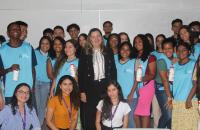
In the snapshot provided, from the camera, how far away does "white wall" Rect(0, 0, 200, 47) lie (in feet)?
28.9

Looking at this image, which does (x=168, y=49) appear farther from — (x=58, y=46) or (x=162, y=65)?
(x=58, y=46)

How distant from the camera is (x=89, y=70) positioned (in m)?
5.70

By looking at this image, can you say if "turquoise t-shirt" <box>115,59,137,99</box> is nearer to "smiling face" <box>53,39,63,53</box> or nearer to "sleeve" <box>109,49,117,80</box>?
"sleeve" <box>109,49,117,80</box>

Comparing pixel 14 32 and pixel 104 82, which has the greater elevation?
pixel 14 32

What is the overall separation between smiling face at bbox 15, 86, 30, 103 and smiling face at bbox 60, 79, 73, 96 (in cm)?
53

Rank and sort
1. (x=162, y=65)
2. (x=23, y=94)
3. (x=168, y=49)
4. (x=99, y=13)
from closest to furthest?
(x=23, y=94)
(x=162, y=65)
(x=168, y=49)
(x=99, y=13)

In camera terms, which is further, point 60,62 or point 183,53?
point 60,62

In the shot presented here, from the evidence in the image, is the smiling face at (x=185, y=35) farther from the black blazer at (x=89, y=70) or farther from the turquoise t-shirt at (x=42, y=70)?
the turquoise t-shirt at (x=42, y=70)

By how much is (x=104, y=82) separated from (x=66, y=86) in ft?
2.01

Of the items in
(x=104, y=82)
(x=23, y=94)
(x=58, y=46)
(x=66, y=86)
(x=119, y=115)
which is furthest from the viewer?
(x=58, y=46)

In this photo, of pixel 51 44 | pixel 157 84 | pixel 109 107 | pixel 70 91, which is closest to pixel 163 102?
pixel 157 84

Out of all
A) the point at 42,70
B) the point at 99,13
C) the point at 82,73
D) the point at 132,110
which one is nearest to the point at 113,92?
the point at 82,73

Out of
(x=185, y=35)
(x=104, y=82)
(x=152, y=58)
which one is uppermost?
(x=185, y=35)

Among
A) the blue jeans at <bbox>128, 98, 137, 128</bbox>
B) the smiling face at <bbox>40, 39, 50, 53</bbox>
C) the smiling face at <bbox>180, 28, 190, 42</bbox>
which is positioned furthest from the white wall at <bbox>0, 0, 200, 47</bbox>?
the blue jeans at <bbox>128, 98, 137, 128</bbox>
